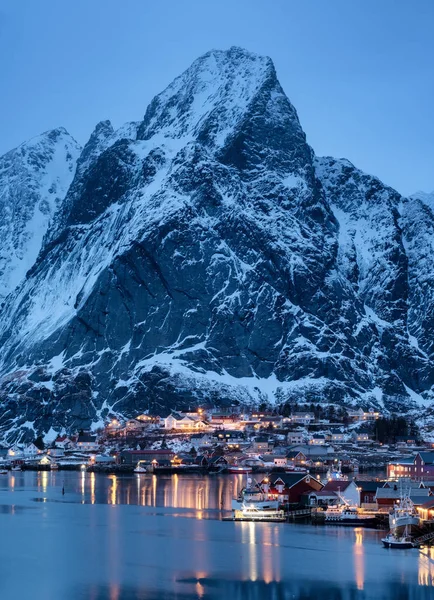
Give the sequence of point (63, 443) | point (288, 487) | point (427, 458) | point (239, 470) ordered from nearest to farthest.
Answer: point (288, 487) < point (427, 458) < point (239, 470) < point (63, 443)

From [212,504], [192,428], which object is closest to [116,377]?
[192,428]

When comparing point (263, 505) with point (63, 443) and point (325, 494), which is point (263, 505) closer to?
point (325, 494)

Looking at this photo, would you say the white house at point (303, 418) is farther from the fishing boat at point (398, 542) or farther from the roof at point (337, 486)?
the fishing boat at point (398, 542)

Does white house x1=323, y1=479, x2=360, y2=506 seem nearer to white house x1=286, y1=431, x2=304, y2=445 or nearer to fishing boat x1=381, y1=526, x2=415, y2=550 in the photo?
fishing boat x1=381, y1=526, x2=415, y2=550

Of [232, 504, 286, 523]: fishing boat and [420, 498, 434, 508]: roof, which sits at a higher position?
[420, 498, 434, 508]: roof

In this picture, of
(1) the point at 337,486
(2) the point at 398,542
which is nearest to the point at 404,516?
(2) the point at 398,542

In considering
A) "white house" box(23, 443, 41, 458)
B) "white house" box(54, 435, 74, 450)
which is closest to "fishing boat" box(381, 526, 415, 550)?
"white house" box(54, 435, 74, 450)

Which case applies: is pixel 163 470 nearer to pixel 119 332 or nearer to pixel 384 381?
pixel 119 332

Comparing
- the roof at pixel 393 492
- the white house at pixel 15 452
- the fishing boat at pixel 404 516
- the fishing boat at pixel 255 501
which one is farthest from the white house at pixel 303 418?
the fishing boat at pixel 404 516
